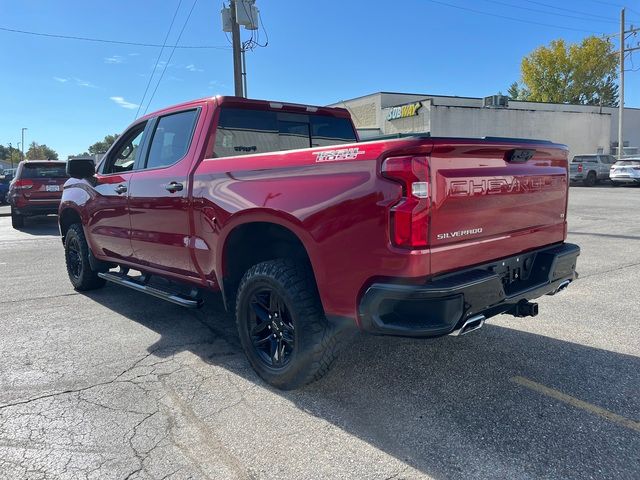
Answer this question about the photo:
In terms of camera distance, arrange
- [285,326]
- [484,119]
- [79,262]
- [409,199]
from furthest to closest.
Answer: [484,119] < [79,262] < [285,326] < [409,199]

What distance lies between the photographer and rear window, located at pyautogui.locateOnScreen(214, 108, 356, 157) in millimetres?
4094

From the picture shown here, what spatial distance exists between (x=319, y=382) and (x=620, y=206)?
49.4ft

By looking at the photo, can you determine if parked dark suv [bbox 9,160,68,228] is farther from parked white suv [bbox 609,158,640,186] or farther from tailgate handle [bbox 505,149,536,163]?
parked white suv [bbox 609,158,640,186]

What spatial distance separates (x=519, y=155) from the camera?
10.3 ft

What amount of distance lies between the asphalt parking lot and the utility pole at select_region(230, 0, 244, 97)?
11.1m

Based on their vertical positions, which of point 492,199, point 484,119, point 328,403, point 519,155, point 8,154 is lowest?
point 328,403

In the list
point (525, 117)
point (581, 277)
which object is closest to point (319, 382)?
point (581, 277)

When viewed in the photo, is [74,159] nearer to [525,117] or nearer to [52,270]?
[52,270]

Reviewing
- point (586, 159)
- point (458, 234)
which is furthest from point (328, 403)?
point (586, 159)

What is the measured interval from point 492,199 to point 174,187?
2479 millimetres

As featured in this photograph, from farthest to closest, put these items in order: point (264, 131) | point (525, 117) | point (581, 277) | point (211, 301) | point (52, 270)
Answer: point (525, 117) < point (52, 270) < point (581, 277) < point (211, 301) < point (264, 131)

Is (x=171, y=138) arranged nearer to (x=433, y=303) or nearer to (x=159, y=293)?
(x=159, y=293)

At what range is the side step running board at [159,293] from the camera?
4.02 metres

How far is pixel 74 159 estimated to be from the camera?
514cm
